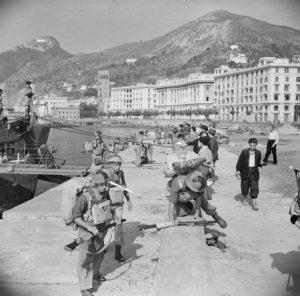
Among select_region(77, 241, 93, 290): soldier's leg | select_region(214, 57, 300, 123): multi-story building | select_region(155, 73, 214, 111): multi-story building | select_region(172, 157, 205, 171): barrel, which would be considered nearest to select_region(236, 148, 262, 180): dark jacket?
select_region(172, 157, 205, 171): barrel

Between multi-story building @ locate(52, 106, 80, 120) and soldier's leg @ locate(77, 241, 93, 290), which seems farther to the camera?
multi-story building @ locate(52, 106, 80, 120)

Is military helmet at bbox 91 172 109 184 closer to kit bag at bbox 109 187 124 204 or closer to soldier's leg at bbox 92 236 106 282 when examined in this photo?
soldier's leg at bbox 92 236 106 282

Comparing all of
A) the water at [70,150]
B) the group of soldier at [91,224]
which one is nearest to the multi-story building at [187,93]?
the water at [70,150]

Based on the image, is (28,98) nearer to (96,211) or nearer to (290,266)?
(96,211)

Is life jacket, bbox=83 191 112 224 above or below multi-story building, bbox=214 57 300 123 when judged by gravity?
below

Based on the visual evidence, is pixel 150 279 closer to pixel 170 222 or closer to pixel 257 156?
pixel 170 222

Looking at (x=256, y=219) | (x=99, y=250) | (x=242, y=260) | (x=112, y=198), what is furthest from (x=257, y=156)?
(x=99, y=250)

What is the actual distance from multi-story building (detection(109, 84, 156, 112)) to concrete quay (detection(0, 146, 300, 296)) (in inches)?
6911

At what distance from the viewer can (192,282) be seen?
438 cm

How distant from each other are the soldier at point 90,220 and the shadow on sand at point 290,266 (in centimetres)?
225

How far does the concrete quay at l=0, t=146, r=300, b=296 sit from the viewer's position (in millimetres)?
4805

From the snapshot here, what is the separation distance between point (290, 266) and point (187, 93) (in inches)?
6004

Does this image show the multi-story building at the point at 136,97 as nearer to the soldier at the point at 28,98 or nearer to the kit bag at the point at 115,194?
the soldier at the point at 28,98

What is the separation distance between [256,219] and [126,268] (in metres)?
3.57
